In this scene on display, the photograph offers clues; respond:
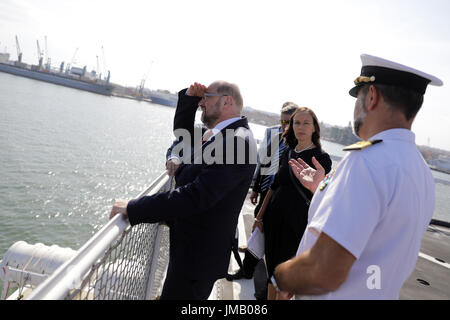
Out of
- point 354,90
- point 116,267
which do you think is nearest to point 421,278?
point 354,90

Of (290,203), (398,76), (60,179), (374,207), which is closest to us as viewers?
(374,207)

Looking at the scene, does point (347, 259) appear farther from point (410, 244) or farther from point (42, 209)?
point (42, 209)

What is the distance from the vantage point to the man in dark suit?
156 cm

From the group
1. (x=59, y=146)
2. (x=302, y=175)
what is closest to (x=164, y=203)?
(x=302, y=175)

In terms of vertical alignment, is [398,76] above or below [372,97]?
above

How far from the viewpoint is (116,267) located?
6.35 ft

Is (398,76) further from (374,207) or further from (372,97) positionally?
(374,207)

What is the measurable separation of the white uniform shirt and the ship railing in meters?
0.89

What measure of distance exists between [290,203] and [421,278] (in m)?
3.59

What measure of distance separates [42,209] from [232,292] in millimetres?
9257

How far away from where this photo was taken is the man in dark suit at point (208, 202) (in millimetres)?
1559

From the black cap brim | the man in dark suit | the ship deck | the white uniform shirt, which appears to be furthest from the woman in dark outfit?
the white uniform shirt

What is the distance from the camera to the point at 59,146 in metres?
18.5

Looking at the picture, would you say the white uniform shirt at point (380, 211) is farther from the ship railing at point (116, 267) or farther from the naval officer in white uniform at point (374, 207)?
the ship railing at point (116, 267)
